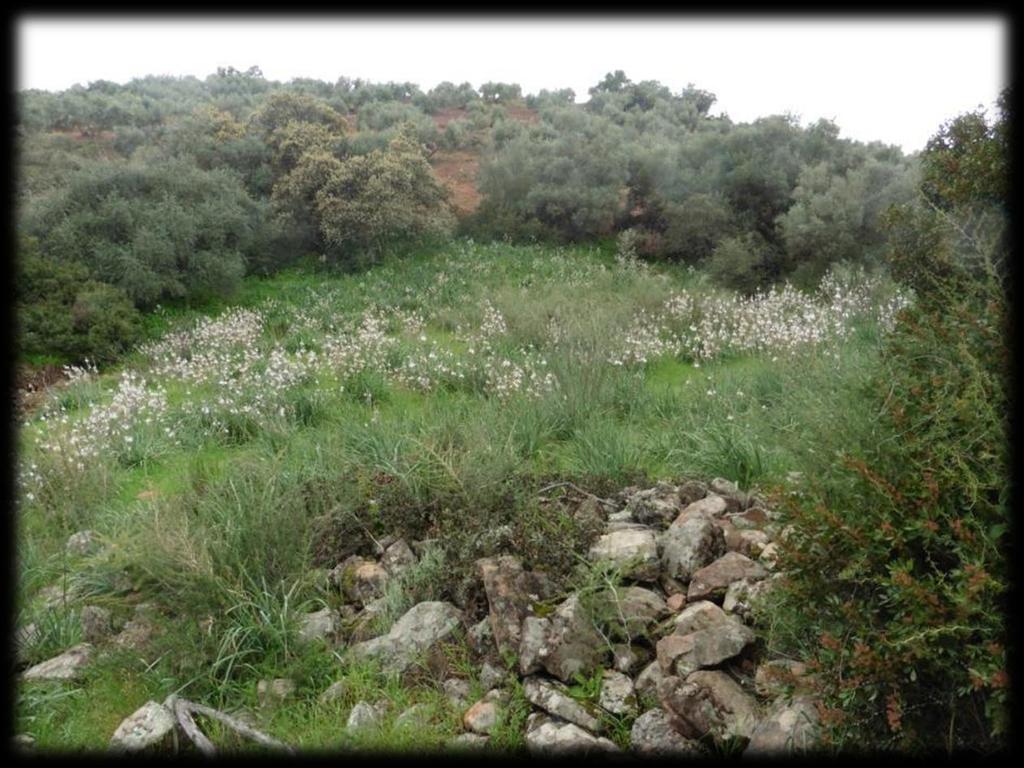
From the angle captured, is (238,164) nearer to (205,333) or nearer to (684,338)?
(205,333)

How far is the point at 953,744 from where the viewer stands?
8.95ft

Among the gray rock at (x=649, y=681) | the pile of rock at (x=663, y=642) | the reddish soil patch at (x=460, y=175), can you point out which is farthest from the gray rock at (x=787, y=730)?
the reddish soil patch at (x=460, y=175)

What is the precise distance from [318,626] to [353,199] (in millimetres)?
17739

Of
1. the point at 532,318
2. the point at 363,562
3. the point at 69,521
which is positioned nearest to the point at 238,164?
the point at 532,318

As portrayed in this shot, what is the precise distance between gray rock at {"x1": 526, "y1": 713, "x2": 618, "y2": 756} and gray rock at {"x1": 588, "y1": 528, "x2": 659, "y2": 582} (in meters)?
0.99

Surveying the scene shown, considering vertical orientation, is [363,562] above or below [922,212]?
below

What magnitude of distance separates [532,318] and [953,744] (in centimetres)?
1000

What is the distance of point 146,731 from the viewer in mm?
3699

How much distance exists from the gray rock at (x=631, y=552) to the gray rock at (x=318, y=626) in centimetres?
160

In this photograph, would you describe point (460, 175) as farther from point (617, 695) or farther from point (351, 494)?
point (617, 695)

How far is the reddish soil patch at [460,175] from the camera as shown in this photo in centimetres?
2528

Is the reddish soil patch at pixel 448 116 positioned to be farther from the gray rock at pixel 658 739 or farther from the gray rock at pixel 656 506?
the gray rock at pixel 658 739

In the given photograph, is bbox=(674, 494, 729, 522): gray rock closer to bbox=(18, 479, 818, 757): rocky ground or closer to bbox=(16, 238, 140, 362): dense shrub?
bbox=(18, 479, 818, 757): rocky ground

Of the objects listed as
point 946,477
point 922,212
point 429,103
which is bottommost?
point 946,477
